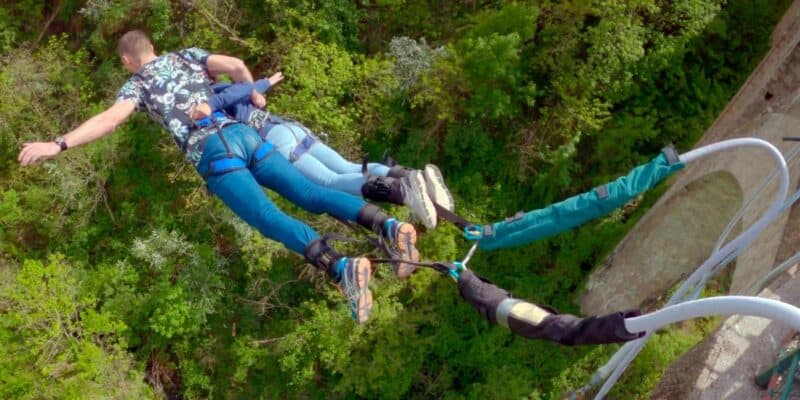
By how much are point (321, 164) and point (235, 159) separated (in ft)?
2.55

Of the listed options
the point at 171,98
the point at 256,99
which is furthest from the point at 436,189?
the point at 171,98

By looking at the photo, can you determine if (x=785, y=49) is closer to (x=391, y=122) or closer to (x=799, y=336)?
(x=799, y=336)

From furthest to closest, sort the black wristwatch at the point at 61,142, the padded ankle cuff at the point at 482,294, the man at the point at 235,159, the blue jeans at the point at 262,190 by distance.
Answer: the blue jeans at the point at 262,190, the man at the point at 235,159, the black wristwatch at the point at 61,142, the padded ankle cuff at the point at 482,294

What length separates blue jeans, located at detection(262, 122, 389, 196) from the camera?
15.9ft

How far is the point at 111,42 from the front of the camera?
30.0ft

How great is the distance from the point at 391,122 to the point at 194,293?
3563mm

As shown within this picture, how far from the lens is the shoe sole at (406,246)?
4.35m

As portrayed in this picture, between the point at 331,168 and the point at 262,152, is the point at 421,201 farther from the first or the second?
the point at 262,152

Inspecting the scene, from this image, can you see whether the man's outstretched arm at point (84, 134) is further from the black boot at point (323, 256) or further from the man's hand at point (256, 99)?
the black boot at point (323, 256)

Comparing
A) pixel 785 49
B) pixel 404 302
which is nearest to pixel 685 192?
pixel 785 49

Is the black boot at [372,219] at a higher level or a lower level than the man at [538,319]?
lower

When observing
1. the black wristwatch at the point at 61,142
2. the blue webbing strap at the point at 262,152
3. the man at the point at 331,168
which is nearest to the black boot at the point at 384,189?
the man at the point at 331,168

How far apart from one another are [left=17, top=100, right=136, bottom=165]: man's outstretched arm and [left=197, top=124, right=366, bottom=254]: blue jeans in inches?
28.2

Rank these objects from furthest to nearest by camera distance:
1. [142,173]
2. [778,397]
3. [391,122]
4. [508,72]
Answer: [142,173]
[391,122]
[508,72]
[778,397]
